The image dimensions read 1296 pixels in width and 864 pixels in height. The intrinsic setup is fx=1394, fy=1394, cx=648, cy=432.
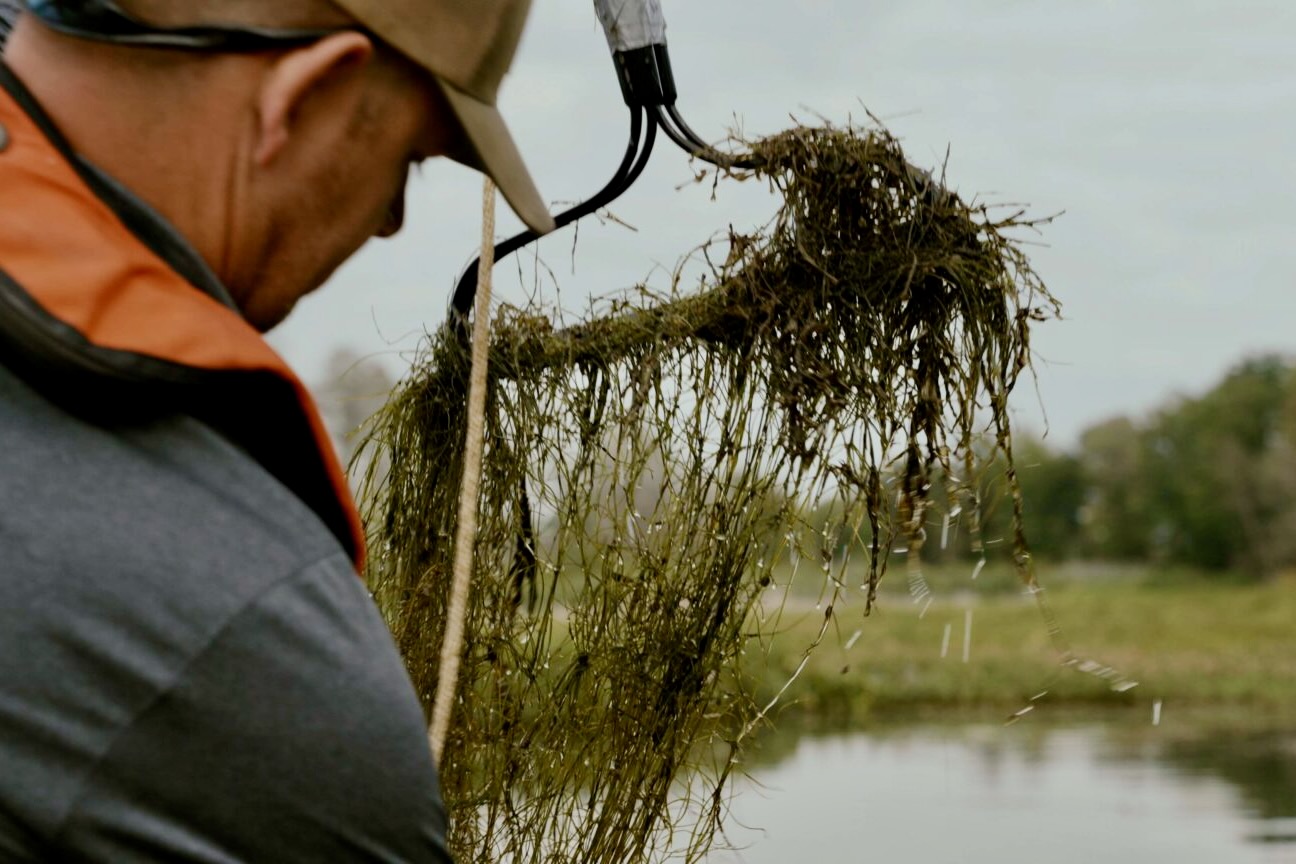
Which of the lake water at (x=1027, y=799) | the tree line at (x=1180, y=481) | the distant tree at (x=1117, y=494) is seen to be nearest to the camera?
the lake water at (x=1027, y=799)

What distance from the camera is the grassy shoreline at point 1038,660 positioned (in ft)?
25.5

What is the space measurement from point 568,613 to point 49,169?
104 centimetres

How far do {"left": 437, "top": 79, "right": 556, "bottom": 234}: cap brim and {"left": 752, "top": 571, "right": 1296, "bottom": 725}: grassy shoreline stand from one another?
5.66 meters

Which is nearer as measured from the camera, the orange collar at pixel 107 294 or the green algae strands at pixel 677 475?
the orange collar at pixel 107 294

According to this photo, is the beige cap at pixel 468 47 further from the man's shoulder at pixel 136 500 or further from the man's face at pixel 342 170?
the man's shoulder at pixel 136 500

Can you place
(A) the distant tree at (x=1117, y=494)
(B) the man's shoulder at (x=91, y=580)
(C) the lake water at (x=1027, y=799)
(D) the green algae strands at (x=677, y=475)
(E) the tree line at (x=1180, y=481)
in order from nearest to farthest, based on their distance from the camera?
(B) the man's shoulder at (x=91, y=580) → (D) the green algae strands at (x=677, y=475) → (C) the lake water at (x=1027, y=799) → (E) the tree line at (x=1180, y=481) → (A) the distant tree at (x=1117, y=494)

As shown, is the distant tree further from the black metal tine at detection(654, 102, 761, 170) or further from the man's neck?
the man's neck

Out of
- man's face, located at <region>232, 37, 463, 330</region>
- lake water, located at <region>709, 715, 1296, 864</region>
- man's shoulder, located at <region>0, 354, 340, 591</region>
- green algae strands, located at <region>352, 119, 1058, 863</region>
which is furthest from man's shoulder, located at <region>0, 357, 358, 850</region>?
lake water, located at <region>709, 715, 1296, 864</region>

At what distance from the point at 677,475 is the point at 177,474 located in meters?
0.90

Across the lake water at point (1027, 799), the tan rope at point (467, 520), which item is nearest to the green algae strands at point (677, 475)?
the tan rope at point (467, 520)

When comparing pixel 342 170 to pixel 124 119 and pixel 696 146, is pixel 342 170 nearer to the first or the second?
pixel 124 119

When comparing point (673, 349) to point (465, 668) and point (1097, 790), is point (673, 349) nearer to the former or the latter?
point (465, 668)

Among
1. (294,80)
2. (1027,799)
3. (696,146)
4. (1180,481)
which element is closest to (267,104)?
(294,80)

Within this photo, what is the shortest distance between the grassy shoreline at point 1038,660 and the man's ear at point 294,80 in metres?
5.78
